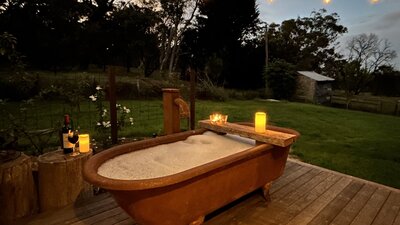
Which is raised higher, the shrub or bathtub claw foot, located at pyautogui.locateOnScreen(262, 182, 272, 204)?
the shrub

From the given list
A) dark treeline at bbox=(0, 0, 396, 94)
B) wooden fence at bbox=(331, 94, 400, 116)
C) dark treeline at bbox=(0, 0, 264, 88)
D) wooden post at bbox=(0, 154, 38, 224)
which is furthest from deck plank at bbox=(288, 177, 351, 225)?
wooden fence at bbox=(331, 94, 400, 116)

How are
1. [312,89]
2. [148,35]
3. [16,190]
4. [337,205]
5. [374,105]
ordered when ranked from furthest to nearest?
1. [148,35]
2. [312,89]
3. [374,105]
4. [337,205]
5. [16,190]

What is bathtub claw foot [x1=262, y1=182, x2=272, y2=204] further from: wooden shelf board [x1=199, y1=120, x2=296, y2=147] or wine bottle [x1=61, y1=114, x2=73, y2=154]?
wine bottle [x1=61, y1=114, x2=73, y2=154]

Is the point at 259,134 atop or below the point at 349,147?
atop

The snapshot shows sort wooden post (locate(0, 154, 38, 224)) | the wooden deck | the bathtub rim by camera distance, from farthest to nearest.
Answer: the wooden deck → wooden post (locate(0, 154, 38, 224)) → the bathtub rim

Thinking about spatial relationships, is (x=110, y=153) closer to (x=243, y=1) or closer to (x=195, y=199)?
(x=195, y=199)

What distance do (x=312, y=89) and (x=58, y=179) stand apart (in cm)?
1291

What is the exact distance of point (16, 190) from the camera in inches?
76.9

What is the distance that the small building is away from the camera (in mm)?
12961

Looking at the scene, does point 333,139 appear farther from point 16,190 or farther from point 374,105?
point 374,105

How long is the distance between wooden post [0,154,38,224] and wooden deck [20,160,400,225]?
102mm

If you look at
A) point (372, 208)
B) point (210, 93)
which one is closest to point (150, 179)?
point (372, 208)

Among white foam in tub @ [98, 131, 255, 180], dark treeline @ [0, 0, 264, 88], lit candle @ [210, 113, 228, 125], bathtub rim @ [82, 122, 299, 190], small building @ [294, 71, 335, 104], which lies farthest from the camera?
small building @ [294, 71, 335, 104]

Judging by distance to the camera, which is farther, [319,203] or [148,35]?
[148,35]
